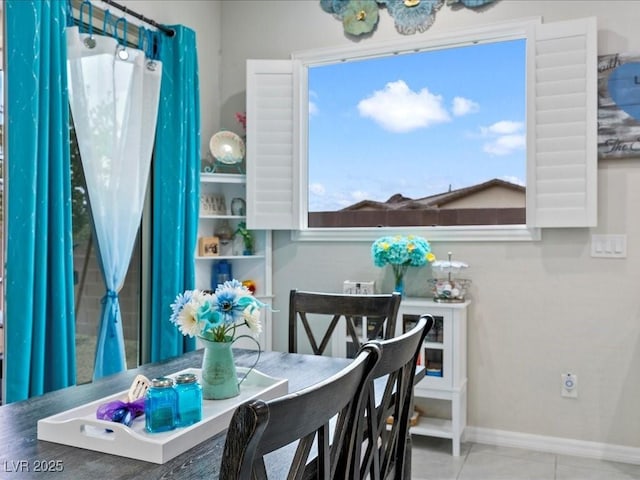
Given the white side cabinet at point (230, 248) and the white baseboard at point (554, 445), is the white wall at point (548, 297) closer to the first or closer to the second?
the white baseboard at point (554, 445)

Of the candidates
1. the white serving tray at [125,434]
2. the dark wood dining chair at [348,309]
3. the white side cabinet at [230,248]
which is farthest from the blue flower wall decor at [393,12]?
the white serving tray at [125,434]

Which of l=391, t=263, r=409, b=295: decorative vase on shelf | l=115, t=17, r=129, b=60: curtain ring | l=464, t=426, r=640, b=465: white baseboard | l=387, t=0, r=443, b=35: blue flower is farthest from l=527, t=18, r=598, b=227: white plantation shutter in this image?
l=115, t=17, r=129, b=60: curtain ring

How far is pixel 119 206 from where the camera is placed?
111 inches

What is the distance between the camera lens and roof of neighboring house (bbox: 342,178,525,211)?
3.14 m

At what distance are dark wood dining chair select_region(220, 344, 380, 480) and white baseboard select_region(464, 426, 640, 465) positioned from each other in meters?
2.20

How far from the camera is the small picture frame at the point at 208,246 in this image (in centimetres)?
343

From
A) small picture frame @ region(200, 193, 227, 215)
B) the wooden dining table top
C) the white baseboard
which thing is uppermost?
small picture frame @ region(200, 193, 227, 215)

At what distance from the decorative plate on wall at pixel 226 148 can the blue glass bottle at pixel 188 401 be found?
238cm

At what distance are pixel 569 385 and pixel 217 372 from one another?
2176 mm

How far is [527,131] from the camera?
2.92m

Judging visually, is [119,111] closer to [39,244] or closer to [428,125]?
[39,244]

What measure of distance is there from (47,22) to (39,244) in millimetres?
950

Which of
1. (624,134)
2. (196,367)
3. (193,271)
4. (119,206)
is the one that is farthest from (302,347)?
(624,134)

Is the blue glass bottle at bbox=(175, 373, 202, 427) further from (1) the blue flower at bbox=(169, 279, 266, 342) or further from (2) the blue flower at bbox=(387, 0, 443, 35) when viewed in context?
(2) the blue flower at bbox=(387, 0, 443, 35)
